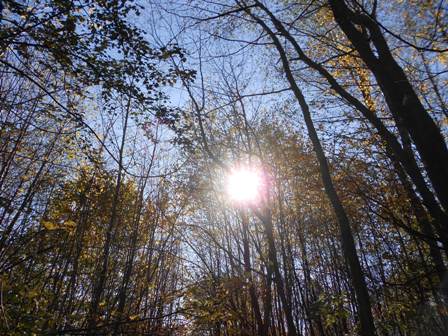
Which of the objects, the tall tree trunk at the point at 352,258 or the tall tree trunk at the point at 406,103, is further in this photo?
the tall tree trunk at the point at 352,258

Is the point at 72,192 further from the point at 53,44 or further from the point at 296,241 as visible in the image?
the point at 296,241

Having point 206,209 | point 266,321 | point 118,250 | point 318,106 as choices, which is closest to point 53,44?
point 266,321

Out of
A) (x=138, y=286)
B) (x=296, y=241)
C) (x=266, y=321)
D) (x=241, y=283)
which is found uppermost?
(x=296, y=241)

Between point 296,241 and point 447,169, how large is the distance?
10086mm

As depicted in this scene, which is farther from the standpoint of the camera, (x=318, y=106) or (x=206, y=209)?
(x=206, y=209)

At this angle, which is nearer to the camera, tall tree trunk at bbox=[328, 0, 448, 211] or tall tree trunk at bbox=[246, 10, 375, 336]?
tall tree trunk at bbox=[328, 0, 448, 211]

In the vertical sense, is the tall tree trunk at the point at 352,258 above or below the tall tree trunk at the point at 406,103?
below

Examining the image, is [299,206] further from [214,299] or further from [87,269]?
[87,269]

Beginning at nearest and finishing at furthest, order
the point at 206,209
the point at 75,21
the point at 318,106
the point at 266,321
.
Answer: the point at 75,21
the point at 266,321
the point at 318,106
the point at 206,209

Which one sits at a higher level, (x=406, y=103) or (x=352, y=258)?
(x=406, y=103)

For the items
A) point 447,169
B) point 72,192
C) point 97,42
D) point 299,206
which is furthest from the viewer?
point 299,206

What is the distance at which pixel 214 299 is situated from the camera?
488 cm

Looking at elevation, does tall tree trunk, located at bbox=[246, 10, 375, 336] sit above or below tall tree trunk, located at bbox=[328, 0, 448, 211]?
below

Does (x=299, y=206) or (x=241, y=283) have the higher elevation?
(x=299, y=206)
